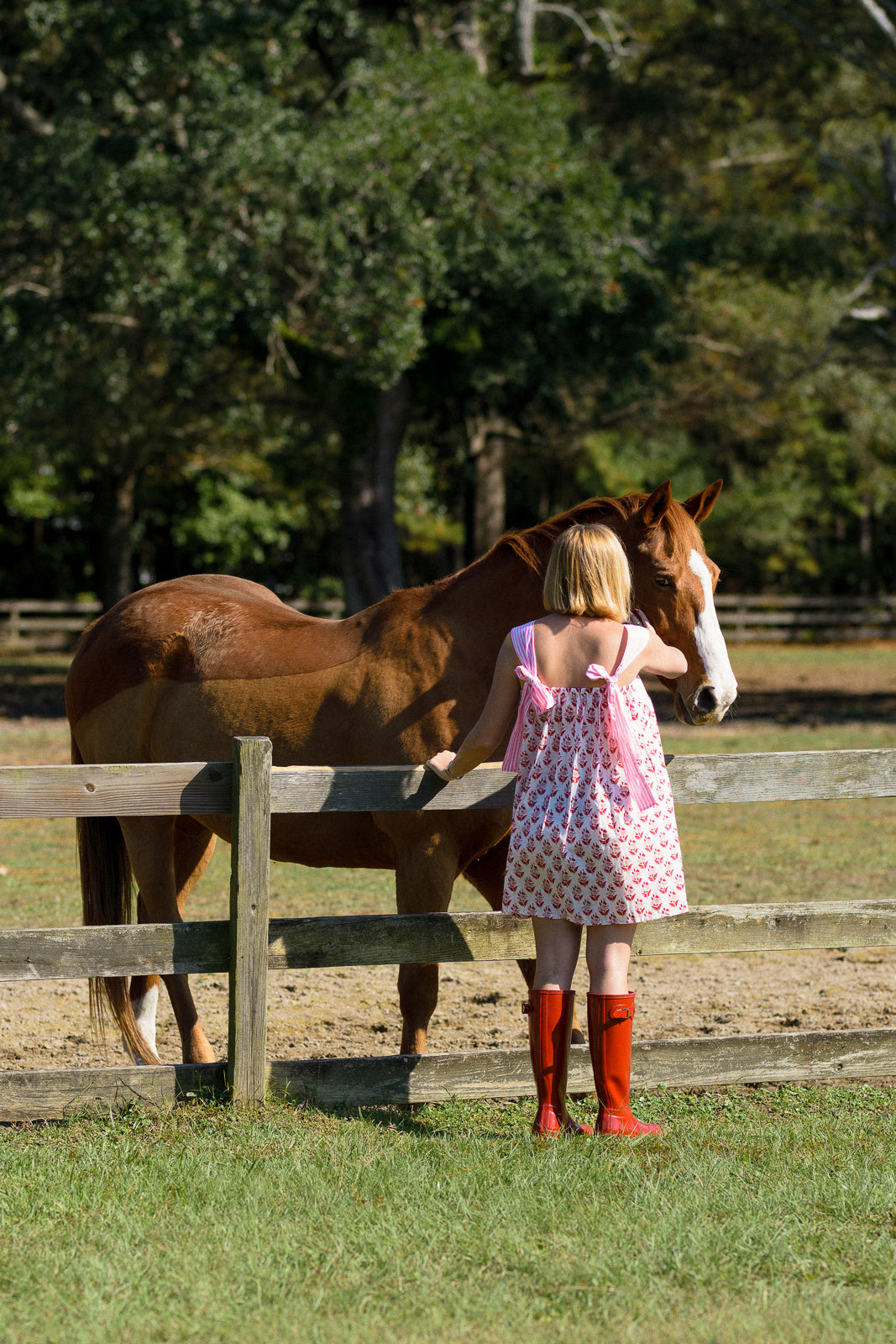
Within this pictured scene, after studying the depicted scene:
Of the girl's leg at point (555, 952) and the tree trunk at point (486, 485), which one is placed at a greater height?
the tree trunk at point (486, 485)

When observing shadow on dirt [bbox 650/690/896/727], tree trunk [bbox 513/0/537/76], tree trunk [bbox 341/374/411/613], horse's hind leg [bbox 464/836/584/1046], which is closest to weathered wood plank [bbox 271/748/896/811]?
horse's hind leg [bbox 464/836/584/1046]

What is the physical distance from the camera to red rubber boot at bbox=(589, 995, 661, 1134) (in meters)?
4.03

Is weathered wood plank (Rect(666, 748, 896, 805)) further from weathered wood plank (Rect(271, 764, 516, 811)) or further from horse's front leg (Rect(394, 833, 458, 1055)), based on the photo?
horse's front leg (Rect(394, 833, 458, 1055))

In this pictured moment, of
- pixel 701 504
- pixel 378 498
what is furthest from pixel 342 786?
pixel 378 498

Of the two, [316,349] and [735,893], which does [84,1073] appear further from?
[316,349]

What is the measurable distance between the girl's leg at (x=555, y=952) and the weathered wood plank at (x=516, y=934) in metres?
0.45

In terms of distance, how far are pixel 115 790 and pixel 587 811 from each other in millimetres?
1569

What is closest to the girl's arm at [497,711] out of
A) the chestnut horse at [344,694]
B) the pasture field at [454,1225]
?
the chestnut horse at [344,694]

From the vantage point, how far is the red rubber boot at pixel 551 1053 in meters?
4.07

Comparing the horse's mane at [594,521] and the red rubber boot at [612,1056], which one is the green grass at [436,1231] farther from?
the horse's mane at [594,521]

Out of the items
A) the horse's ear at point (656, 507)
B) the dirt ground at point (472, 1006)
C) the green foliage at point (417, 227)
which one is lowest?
the dirt ground at point (472, 1006)

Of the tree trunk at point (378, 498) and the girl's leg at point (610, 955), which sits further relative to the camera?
the tree trunk at point (378, 498)

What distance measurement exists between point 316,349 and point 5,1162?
18.1m

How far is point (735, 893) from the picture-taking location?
8703mm
